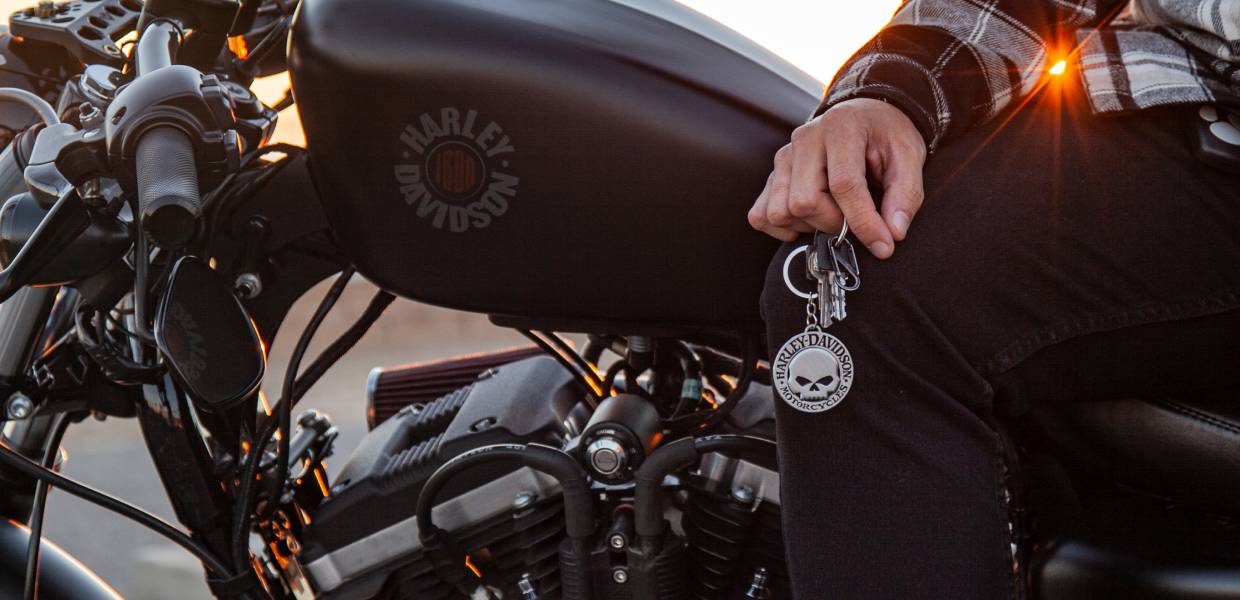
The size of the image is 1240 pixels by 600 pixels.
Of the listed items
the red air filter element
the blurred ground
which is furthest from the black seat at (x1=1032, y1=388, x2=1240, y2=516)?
the blurred ground

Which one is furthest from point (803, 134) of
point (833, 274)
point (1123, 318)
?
point (1123, 318)

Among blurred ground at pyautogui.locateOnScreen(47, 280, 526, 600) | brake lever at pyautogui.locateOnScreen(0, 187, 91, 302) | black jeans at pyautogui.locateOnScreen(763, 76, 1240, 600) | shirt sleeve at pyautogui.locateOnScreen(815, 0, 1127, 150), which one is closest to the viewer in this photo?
black jeans at pyautogui.locateOnScreen(763, 76, 1240, 600)

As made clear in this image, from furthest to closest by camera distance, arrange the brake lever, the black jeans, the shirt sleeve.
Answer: the brake lever, the shirt sleeve, the black jeans

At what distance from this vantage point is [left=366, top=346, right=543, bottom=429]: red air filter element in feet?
4.59

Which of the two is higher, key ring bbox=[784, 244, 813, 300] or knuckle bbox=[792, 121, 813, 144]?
knuckle bbox=[792, 121, 813, 144]

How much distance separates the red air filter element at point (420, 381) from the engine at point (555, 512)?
0.66 ft

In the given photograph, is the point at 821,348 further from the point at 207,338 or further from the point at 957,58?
the point at 207,338

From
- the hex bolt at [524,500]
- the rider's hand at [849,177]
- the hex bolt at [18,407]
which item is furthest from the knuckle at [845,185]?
the hex bolt at [18,407]

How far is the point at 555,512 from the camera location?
1074 mm

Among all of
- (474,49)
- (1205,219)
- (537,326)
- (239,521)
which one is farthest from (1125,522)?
(239,521)

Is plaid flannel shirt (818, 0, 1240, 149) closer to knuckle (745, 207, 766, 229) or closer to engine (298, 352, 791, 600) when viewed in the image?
knuckle (745, 207, 766, 229)

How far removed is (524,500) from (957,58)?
0.57 metres

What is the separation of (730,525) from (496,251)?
13.5 inches

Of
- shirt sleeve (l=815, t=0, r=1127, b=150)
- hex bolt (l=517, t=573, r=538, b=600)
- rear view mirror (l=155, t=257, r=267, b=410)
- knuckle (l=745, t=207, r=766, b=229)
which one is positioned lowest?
hex bolt (l=517, t=573, r=538, b=600)
